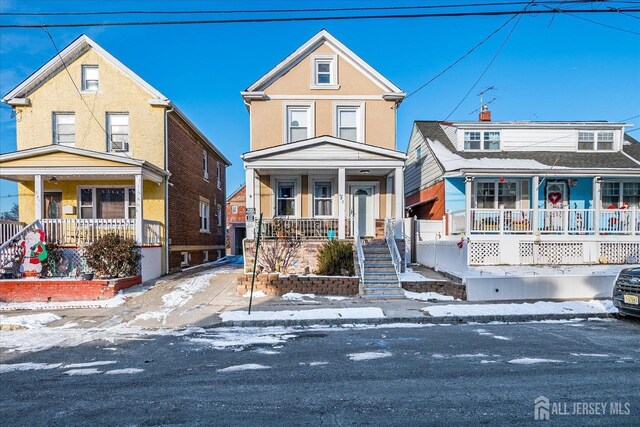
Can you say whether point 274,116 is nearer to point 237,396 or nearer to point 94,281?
point 94,281

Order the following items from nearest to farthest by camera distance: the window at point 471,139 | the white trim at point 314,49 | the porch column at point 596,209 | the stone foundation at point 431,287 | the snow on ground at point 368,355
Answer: the snow on ground at point 368,355
the stone foundation at point 431,287
the porch column at point 596,209
the white trim at point 314,49
the window at point 471,139

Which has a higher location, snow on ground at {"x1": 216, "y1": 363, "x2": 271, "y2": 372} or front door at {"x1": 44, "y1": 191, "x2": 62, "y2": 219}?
front door at {"x1": 44, "y1": 191, "x2": 62, "y2": 219}

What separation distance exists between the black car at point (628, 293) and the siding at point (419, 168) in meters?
9.57

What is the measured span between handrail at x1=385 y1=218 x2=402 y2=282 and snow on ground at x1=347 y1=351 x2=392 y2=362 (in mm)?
5849

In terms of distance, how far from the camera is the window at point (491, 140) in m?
19.1

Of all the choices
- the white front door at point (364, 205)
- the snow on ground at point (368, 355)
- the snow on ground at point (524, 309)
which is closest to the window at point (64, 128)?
the white front door at point (364, 205)

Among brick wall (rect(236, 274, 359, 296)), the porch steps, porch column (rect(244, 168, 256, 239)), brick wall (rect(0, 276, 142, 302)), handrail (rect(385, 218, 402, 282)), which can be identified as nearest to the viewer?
brick wall (rect(0, 276, 142, 302))

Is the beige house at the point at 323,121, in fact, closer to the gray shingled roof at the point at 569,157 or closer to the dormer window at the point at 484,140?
the gray shingled roof at the point at 569,157

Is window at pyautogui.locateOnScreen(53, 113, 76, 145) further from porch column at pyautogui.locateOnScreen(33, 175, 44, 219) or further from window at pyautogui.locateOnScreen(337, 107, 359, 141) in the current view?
window at pyautogui.locateOnScreen(337, 107, 359, 141)

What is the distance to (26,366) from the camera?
229 inches

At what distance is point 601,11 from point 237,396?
1091cm

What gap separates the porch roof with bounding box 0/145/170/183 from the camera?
1316 cm

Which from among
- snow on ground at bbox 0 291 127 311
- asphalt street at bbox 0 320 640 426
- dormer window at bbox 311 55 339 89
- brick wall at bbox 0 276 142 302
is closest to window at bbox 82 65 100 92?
brick wall at bbox 0 276 142 302

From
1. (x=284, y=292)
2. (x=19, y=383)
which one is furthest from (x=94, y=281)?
(x=19, y=383)
